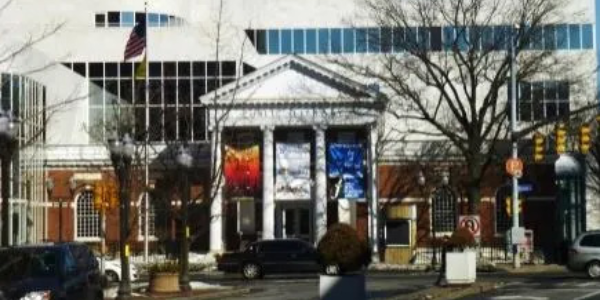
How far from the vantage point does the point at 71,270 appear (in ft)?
71.6

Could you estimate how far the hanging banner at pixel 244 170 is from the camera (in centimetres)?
6456

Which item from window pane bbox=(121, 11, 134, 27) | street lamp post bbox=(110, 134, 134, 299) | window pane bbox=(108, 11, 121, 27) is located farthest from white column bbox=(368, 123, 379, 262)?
street lamp post bbox=(110, 134, 134, 299)

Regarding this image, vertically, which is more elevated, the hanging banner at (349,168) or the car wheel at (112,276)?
the hanging banner at (349,168)

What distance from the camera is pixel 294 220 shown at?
67812mm

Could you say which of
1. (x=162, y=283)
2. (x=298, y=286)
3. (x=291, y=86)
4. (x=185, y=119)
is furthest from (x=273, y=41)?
(x=162, y=283)

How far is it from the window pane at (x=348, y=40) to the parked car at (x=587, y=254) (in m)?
42.2

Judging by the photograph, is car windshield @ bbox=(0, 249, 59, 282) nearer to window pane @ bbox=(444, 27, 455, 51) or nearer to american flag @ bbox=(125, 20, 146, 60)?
american flag @ bbox=(125, 20, 146, 60)

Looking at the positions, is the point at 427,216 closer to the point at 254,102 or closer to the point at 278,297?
the point at 254,102

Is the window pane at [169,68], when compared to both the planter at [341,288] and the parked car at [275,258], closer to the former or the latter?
the parked car at [275,258]

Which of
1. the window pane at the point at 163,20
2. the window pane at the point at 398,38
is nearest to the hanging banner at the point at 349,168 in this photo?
the window pane at the point at 398,38

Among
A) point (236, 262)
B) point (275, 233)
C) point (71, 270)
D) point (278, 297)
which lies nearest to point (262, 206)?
point (275, 233)

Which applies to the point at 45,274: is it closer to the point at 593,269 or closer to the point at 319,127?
the point at 593,269

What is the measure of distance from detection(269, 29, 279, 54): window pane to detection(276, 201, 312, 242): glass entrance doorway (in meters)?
20.5

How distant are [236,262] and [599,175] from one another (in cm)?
2517
